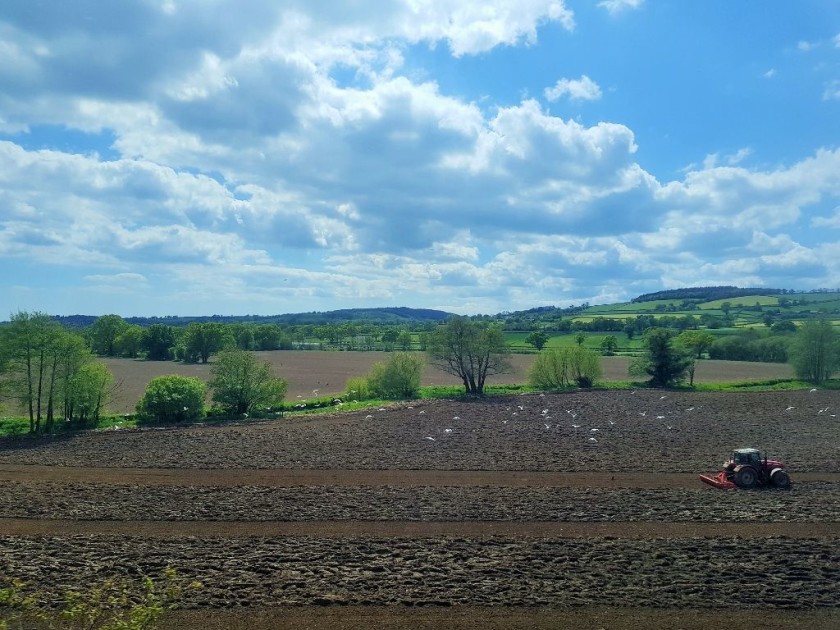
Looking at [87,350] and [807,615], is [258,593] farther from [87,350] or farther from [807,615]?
[87,350]

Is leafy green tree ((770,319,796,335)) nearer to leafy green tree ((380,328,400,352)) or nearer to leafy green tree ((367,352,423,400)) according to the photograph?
leafy green tree ((367,352,423,400))

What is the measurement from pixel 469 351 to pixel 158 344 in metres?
77.8

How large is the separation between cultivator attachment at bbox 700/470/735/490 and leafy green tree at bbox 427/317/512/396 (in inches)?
1432

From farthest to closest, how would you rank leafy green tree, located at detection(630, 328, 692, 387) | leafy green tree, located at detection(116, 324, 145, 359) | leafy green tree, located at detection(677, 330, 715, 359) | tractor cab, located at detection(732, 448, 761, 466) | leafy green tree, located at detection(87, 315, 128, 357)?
leafy green tree, located at detection(87, 315, 128, 357)
leafy green tree, located at detection(116, 324, 145, 359)
leafy green tree, located at detection(677, 330, 715, 359)
leafy green tree, located at detection(630, 328, 692, 387)
tractor cab, located at detection(732, 448, 761, 466)

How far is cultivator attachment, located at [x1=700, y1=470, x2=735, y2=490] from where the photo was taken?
24516mm

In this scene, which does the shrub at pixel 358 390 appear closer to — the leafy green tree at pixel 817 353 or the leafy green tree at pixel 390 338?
the leafy green tree at pixel 817 353

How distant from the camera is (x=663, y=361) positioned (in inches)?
2562

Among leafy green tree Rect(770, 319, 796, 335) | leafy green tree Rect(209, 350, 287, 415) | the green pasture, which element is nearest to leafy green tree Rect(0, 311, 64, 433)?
leafy green tree Rect(209, 350, 287, 415)

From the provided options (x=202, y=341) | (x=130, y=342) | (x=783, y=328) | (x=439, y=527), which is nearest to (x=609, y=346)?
(x=783, y=328)

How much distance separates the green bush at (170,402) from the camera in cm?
4466

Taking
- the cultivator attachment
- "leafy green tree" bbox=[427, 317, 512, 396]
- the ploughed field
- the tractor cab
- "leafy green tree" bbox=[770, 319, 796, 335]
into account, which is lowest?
the ploughed field

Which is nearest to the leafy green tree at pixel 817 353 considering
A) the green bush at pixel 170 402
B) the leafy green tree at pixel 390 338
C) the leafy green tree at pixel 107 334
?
the green bush at pixel 170 402

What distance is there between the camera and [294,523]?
66.6ft

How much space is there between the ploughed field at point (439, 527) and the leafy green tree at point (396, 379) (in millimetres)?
21824
